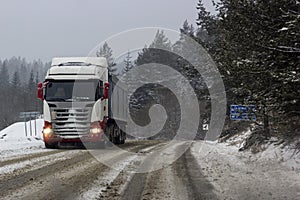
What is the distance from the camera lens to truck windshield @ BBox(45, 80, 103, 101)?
17500mm

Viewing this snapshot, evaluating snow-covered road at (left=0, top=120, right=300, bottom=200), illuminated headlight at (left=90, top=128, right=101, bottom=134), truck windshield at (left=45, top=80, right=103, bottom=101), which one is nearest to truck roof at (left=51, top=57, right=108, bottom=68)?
truck windshield at (left=45, top=80, right=103, bottom=101)

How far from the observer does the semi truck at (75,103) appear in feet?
56.9

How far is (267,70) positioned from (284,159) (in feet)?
8.11

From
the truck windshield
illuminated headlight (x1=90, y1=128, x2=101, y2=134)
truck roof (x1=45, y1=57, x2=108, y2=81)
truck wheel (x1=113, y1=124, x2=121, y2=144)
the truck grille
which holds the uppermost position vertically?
truck roof (x1=45, y1=57, x2=108, y2=81)

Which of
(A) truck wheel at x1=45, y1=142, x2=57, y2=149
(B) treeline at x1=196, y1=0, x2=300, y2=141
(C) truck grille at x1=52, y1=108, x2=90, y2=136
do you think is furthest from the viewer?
(A) truck wheel at x1=45, y1=142, x2=57, y2=149

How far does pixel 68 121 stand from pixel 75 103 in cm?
79

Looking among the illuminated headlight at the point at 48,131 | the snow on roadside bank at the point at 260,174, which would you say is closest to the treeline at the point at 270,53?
the snow on roadside bank at the point at 260,174

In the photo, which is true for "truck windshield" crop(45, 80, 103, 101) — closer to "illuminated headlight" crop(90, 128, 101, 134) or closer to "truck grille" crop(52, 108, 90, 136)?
"truck grille" crop(52, 108, 90, 136)

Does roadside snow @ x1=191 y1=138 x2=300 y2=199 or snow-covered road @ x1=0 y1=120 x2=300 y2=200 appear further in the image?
roadside snow @ x1=191 y1=138 x2=300 y2=199

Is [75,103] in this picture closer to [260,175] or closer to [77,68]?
[77,68]

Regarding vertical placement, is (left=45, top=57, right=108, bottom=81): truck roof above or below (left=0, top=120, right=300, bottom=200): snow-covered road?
above

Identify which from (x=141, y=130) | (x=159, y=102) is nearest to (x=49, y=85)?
(x=141, y=130)

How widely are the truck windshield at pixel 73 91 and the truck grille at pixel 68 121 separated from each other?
0.53 metres

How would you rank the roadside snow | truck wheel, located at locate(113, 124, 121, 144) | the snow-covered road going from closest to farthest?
the snow-covered road
the roadside snow
truck wheel, located at locate(113, 124, 121, 144)
